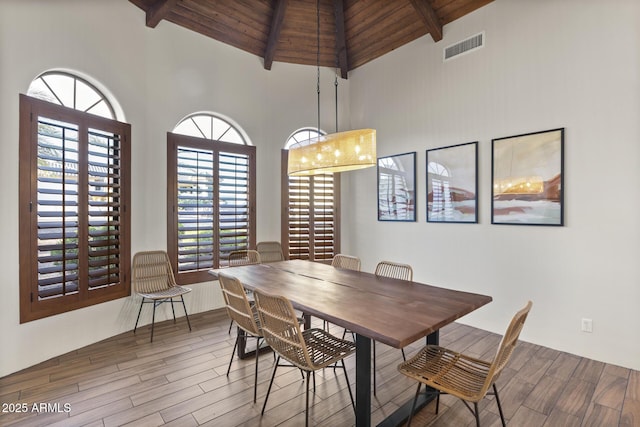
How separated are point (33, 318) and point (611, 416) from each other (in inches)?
177

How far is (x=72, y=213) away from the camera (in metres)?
2.92

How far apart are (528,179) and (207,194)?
150 inches

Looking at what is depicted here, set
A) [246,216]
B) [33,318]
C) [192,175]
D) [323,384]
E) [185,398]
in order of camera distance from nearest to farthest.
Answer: [185,398], [323,384], [33,318], [192,175], [246,216]

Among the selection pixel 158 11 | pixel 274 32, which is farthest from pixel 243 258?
pixel 274 32

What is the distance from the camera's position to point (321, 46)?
479 cm

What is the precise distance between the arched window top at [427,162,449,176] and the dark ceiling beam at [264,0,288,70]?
2794 millimetres

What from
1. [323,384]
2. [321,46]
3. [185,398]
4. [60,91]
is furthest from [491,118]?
[60,91]

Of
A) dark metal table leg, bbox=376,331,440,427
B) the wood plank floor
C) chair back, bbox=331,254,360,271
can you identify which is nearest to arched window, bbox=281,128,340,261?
chair back, bbox=331,254,360,271

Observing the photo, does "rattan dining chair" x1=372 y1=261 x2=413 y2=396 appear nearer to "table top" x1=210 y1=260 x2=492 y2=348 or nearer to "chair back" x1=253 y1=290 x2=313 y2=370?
"table top" x1=210 y1=260 x2=492 y2=348

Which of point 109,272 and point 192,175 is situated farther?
point 192,175

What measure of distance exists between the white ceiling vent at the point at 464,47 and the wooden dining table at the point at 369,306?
9.70 feet

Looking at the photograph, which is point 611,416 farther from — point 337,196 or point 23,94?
point 23,94

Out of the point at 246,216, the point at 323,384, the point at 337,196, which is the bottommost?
the point at 323,384

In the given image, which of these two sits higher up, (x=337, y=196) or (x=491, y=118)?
(x=491, y=118)
